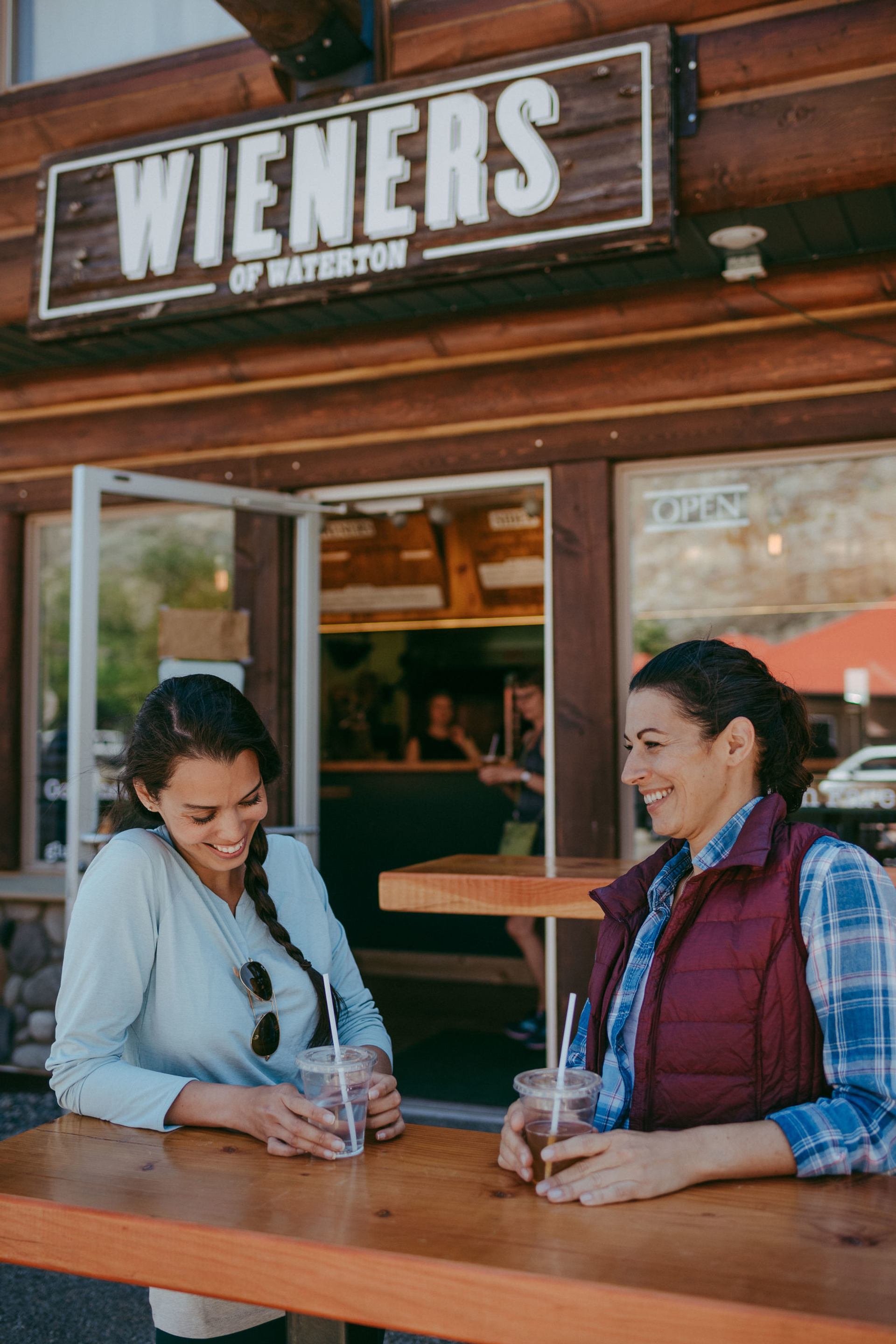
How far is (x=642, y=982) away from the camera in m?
Result: 1.81

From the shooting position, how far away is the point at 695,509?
14.4ft

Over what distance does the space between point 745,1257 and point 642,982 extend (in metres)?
0.58

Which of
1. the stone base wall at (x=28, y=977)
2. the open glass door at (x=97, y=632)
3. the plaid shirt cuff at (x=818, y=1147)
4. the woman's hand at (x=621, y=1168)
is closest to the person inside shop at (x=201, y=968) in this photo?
the woman's hand at (x=621, y=1168)

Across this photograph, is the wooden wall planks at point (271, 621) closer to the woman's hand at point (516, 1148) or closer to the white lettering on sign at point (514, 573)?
the white lettering on sign at point (514, 573)

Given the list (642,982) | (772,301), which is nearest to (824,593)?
(772,301)

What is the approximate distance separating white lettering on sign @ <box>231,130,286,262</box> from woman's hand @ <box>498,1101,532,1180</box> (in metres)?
3.16

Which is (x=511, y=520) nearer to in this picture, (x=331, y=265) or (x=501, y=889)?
(x=331, y=265)

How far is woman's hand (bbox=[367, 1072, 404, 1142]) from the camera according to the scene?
1.67m

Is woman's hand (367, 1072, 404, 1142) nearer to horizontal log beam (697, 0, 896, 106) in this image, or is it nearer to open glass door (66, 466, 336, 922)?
open glass door (66, 466, 336, 922)

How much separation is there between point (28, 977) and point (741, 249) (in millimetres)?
4134

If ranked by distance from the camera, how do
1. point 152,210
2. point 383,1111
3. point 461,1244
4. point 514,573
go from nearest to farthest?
point 461,1244, point 383,1111, point 152,210, point 514,573

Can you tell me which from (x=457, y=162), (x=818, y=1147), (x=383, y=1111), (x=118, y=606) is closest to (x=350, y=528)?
(x=118, y=606)

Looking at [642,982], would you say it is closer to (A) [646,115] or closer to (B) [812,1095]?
(B) [812,1095]

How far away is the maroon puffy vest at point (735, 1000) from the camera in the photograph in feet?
5.28
